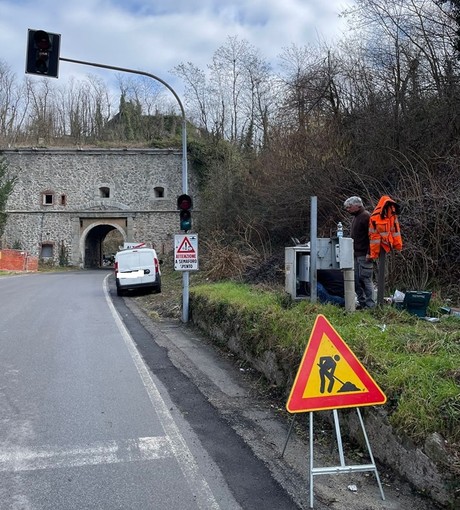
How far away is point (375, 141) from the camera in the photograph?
50.2 ft

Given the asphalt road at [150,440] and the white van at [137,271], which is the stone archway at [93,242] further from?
the asphalt road at [150,440]

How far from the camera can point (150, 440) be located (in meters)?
5.04

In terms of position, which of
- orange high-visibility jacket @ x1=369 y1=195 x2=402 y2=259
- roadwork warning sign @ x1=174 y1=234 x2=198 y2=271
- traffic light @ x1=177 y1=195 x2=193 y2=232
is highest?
traffic light @ x1=177 y1=195 x2=193 y2=232

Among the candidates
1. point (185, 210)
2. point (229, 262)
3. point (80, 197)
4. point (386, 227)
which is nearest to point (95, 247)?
point (80, 197)

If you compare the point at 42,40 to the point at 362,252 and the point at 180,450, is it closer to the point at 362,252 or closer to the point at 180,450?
the point at 362,252

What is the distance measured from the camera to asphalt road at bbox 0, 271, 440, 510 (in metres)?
3.90

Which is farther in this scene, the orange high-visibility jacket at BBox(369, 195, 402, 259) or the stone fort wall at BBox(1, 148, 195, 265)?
the stone fort wall at BBox(1, 148, 195, 265)

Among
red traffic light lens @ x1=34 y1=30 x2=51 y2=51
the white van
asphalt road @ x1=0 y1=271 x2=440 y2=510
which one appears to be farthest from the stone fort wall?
asphalt road @ x1=0 y1=271 x2=440 y2=510

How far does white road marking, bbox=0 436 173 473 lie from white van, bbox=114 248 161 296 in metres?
15.9

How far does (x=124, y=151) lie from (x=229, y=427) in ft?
145

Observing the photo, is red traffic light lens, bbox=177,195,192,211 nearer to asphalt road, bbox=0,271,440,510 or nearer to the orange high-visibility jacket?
asphalt road, bbox=0,271,440,510

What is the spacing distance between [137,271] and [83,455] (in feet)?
53.8

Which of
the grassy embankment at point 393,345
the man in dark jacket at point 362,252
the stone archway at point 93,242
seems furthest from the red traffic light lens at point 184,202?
the stone archway at point 93,242

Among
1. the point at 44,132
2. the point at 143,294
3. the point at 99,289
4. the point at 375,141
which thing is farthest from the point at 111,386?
the point at 44,132
